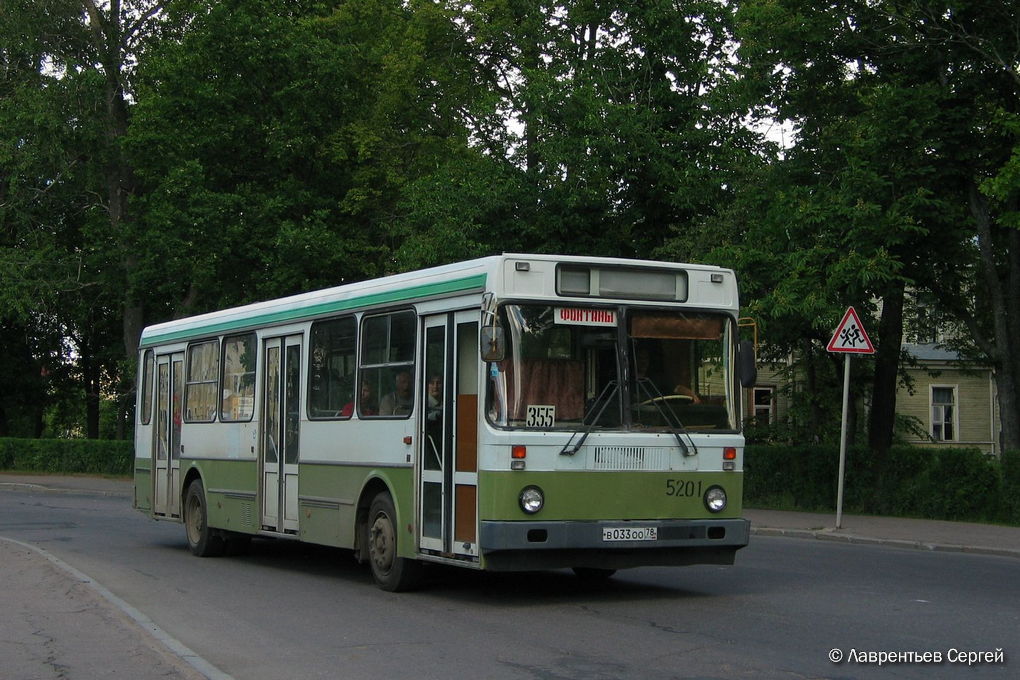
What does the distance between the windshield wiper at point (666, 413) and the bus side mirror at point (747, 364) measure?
708mm

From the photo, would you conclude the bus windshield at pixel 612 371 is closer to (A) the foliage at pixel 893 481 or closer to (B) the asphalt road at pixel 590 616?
(B) the asphalt road at pixel 590 616

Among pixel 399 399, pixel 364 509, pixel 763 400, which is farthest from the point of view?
pixel 763 400

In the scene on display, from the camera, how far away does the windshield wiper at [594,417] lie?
11531 mm

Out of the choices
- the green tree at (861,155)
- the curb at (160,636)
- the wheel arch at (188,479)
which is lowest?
the curb at (160,636)

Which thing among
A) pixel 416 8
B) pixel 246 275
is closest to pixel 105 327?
pixel 246 275

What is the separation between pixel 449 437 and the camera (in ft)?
39.8

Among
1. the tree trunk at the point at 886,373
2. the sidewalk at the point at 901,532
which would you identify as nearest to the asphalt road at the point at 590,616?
the sidewalk at the point at 901,532

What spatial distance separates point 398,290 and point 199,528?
6.30 metres

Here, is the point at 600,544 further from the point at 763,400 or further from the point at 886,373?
the point at 763,400

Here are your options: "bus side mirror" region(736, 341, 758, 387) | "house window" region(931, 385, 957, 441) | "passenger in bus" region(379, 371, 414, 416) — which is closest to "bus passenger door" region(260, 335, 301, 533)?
"passenger in bus" region(379, 371, 414, 416)

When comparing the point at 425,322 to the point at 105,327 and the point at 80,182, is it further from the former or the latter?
the point at 105,327

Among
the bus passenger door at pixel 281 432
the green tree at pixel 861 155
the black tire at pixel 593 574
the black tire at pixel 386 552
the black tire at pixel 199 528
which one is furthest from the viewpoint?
the green tree at pixel 861 155

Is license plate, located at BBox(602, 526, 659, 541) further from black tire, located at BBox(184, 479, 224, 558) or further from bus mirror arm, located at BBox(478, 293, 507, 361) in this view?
black tire, located at BBox(184, 479, 224, 558)

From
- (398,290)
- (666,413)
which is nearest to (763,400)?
(398,290)
